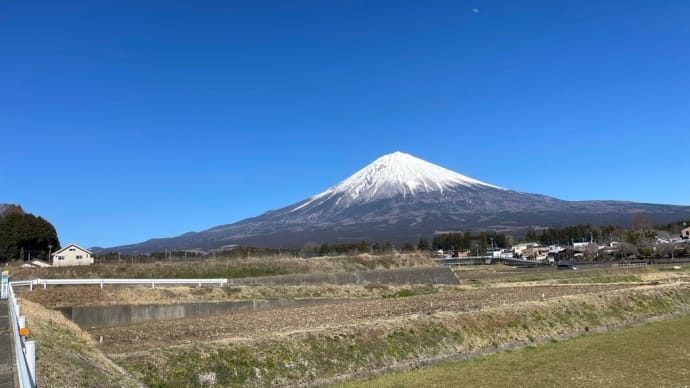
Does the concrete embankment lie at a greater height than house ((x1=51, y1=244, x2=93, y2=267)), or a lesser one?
lesser

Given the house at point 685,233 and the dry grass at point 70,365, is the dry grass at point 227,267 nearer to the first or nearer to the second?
the dry grass at point 70,365

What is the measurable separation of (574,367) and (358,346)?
5277 mm

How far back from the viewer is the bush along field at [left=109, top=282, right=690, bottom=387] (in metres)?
11.4

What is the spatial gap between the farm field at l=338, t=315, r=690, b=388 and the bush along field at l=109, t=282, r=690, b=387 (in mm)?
674

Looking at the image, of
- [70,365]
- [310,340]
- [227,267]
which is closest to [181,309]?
[310,340]

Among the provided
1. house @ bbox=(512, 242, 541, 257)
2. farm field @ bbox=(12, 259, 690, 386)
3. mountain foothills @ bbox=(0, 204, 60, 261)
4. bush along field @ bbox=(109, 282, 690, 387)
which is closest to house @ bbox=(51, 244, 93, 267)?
mountain foothills @ bbox=(0, 204, 60, 261)

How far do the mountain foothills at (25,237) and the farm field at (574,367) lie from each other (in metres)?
61.0

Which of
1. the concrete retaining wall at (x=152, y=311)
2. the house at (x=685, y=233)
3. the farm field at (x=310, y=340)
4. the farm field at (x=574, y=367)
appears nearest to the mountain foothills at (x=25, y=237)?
the farm field at (x=310, y=340)

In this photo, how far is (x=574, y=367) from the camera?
12.1m

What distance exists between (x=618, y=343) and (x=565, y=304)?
4.79 meters

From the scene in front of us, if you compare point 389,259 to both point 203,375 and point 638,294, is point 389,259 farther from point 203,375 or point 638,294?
point 203,375

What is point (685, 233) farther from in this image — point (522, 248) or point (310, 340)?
point (310, 340)

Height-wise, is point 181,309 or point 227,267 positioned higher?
point 227,267

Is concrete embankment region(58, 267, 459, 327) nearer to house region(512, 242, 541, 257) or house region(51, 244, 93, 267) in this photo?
house region(51, 244, 93, 267)
